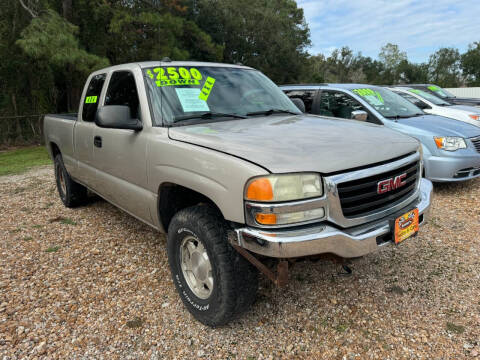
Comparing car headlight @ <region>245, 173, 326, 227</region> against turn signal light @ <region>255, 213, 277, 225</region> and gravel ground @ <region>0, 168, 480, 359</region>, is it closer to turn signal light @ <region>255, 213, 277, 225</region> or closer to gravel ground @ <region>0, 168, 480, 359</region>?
turn signal light @ <region>255, 213, 277, 225</region>

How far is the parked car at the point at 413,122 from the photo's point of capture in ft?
17.2

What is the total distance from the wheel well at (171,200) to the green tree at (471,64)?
6298cm

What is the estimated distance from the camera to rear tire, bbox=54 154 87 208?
16.5 feet

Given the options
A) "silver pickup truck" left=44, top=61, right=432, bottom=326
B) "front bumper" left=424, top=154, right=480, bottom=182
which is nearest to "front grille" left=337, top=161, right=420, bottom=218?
"silver pickup truck" left=44, top=61, right=432, bottom=326

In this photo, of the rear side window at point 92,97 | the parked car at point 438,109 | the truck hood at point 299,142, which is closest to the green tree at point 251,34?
the parked car at point 438,109

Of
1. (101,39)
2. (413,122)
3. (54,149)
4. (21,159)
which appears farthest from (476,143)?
(101,39)

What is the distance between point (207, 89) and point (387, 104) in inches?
168

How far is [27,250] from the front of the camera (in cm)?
390

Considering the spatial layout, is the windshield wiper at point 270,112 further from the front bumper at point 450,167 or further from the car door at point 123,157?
the front bumper at point 450,167

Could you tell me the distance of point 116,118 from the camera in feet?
9.29

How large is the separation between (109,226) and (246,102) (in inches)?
99.5

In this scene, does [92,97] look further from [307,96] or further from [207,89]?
[307,96]

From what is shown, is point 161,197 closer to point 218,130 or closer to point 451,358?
point 218,130

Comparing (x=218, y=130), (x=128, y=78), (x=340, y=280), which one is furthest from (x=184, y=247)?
(x=128, y=78)
